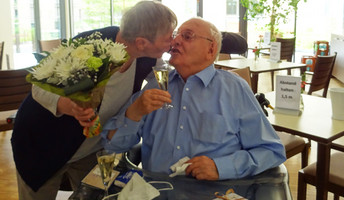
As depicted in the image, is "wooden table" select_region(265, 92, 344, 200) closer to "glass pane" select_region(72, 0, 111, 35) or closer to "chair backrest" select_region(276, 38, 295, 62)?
"chair backrest" select_region(276, 38, 295, 62)

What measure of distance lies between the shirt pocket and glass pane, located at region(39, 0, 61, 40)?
7193mm

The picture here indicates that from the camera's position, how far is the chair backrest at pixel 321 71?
4.48 metres

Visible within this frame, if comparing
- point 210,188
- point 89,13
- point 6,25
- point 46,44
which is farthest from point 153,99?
point 89,13

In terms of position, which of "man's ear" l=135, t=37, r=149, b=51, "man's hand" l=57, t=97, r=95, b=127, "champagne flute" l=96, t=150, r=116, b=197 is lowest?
"champagne flute" l=96, t=150, r=116, b=197

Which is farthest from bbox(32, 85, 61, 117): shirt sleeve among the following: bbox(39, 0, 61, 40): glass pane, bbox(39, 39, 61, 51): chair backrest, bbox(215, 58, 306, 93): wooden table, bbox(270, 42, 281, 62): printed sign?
bbox(39, 0, 61, 40): glass pane

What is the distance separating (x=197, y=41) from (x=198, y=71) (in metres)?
0.14

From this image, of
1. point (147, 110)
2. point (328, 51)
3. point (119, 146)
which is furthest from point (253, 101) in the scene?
point (328, 51)

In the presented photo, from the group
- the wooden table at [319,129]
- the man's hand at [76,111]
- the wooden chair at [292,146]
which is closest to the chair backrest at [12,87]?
the man's hand at [76,111]

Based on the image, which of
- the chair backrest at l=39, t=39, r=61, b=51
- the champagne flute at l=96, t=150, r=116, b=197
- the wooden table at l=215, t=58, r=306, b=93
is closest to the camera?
the champagne flute at l=96, t=150, r=116, b=197

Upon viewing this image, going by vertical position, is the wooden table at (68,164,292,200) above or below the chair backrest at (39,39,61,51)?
below

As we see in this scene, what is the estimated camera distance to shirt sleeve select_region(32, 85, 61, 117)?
63.0 inches

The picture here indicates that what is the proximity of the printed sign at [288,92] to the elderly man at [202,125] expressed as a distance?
73cm

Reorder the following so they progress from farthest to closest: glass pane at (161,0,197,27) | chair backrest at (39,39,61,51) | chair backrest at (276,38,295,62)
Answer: glass pane at (161,0,197,27) < chair backrest at (276,38,295,62) < chair backrest at (39,39,61,51)

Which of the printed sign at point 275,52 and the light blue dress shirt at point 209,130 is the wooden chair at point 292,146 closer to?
the light blue dress shirt at point 209,130
